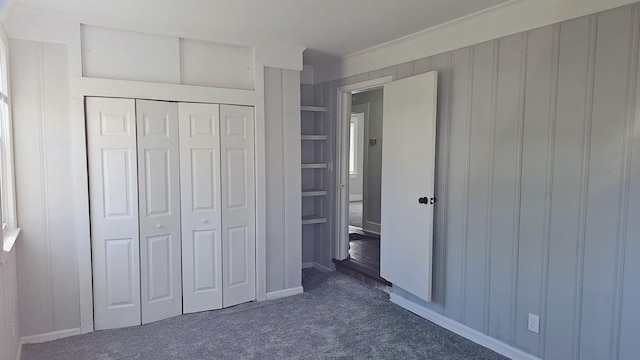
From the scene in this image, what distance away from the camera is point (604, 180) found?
2287 mm

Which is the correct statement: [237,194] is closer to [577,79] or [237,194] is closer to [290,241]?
[290,241]

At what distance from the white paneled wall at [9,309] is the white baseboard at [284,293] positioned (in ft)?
6.48

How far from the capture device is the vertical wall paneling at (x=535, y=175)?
254 cm

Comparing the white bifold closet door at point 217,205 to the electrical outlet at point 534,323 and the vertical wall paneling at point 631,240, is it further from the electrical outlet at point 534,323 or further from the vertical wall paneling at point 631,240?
the vertical wall paneling at point 631,240

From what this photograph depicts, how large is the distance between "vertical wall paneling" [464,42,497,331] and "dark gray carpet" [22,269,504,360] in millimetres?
327

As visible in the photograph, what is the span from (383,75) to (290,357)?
2659 mm

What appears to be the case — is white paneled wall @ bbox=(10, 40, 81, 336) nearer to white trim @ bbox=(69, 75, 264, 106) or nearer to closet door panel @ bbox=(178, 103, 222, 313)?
white trim @ bbox=(69, 75, 264, 106)

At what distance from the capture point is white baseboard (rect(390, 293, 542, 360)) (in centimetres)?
277

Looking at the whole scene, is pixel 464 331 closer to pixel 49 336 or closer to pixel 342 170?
pixel 342 170

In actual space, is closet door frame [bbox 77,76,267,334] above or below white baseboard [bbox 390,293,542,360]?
above

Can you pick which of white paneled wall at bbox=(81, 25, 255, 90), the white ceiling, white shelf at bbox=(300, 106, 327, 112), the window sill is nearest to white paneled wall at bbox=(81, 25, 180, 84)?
white paneled wall at bbox=(81, 25, 255, 90)

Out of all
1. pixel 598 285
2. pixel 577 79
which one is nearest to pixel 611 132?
pixel 577 79

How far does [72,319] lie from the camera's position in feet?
10.1

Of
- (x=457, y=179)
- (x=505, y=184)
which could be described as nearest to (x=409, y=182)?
(x=457, y=179)
